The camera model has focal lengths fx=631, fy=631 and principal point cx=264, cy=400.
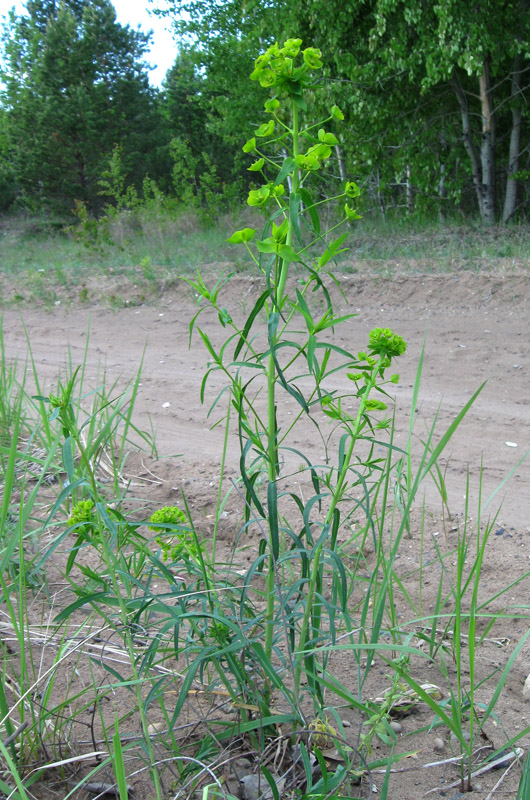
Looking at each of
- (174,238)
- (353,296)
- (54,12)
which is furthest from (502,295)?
(54,12)

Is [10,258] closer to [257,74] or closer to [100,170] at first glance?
[100,170]

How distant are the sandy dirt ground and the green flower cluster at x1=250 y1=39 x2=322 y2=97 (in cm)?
94

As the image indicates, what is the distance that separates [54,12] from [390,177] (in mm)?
18205

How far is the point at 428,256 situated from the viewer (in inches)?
276

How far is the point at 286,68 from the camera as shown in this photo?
1.12m

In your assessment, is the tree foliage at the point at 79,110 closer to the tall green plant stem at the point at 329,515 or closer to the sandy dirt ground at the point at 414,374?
the sandy dirt ground at the point at 414,374

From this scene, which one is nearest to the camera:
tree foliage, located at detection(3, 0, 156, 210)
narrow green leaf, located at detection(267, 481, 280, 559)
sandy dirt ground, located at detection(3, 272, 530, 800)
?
narrow green leaf, located at detection(267, 481, 280, 559)

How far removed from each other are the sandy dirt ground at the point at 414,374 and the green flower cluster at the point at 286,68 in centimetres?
94

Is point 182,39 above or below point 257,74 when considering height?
above

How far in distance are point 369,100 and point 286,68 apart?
833cm

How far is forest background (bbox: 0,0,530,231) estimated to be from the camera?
7.66 metres

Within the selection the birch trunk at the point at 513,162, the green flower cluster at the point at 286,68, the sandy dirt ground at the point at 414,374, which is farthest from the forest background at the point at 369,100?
the green flower cluster at the point at 286,68

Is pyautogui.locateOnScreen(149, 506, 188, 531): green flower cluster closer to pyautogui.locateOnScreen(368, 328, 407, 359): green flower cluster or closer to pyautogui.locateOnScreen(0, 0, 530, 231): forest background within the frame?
pyautogui.locateOnScreen(368, 328, 407, 359): green flower cluster

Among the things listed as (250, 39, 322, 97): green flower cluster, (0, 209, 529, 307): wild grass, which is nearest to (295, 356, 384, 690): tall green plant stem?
(250, 39, 322, 97): green flower cluster
